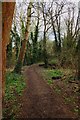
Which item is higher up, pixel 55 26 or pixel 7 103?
pixel 55 26

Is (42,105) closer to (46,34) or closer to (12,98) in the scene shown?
(12,98)

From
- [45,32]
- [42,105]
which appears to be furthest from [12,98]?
[45,32]

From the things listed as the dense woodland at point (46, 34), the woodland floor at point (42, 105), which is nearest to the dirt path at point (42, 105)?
the woodland floor at point (42, 105)

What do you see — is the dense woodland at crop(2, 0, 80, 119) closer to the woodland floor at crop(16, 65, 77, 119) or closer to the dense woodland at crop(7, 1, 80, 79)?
the dense woodland at crop(7, 1, 80, 79)

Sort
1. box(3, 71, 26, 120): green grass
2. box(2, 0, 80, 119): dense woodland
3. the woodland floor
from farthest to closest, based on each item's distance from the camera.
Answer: box(2, 0, 80, 119): dense woodland, box(3, 71, 26, 120): green grass, the woodland floor

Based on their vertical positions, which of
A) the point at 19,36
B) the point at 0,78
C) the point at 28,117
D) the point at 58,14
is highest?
the point at 58,14

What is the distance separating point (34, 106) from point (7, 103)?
39.3 inches

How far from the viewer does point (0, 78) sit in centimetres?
558

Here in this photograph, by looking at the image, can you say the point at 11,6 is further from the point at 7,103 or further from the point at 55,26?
the point at 55,26

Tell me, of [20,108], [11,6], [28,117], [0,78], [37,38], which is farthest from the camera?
[37,38]

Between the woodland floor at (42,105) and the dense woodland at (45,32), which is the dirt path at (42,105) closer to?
the woodland floor at (42,105)

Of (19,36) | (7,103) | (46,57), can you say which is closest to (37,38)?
(19,36)

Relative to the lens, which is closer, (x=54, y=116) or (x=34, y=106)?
(x=54, y=116)

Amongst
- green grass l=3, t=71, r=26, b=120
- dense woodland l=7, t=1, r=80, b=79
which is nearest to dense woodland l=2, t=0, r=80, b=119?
dense woodland l=7, t=1, r=80, b=79
